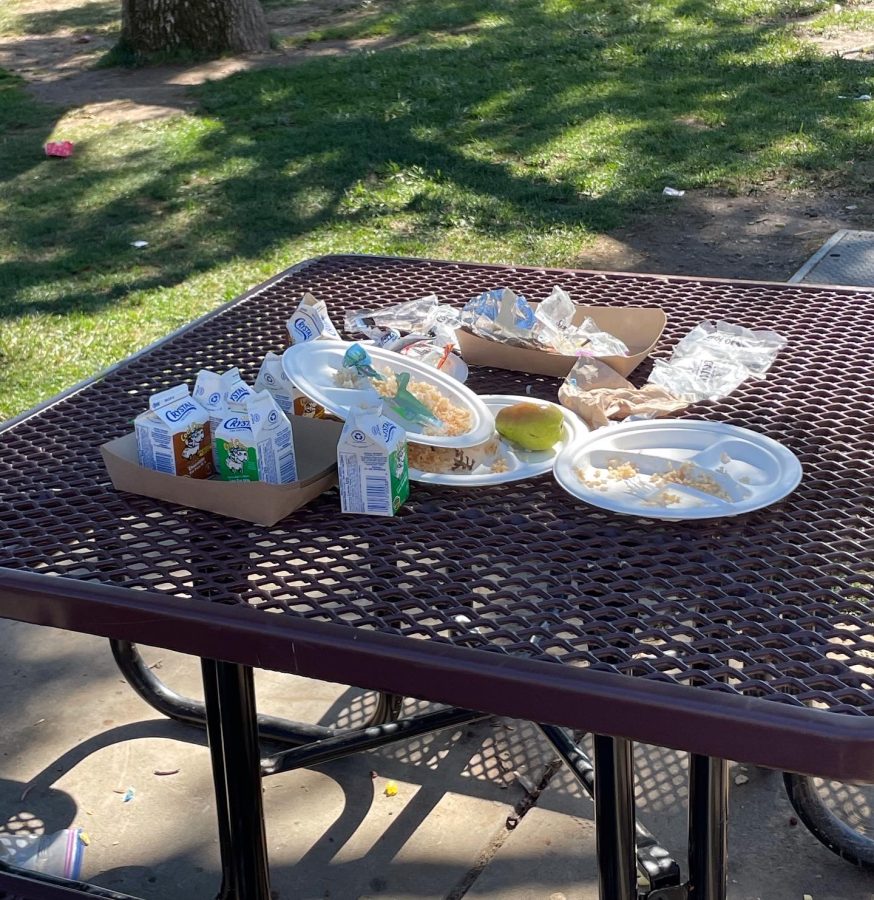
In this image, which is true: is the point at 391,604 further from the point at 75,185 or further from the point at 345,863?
the point at 75,185

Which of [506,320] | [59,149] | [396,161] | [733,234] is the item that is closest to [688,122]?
[396,161]

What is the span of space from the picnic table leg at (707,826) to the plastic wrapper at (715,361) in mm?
532

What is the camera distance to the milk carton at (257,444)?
1432mm

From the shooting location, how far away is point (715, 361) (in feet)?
5.95

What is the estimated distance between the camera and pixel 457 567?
4.34 feet

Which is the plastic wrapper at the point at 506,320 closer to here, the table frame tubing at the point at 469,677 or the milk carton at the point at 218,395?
the milk carton at the point at 218,395

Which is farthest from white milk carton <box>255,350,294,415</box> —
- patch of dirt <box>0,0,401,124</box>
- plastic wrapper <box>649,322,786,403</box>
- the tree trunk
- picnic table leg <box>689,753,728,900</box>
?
the tree trunk

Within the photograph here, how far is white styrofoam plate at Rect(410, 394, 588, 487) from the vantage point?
1513 mm

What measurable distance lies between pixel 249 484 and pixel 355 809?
3.46 feet

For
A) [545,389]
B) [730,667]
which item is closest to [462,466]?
[545,389]

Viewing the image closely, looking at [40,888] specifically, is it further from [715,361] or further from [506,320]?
Result: [715,361]

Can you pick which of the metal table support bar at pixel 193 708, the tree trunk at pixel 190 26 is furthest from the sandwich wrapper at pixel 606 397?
the tree trunk at pixel 190 26

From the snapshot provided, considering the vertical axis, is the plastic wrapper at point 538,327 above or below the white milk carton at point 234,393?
below

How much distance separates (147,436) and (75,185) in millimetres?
5320
